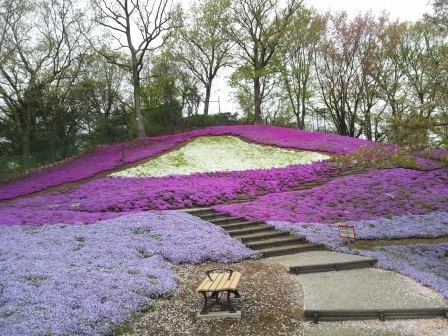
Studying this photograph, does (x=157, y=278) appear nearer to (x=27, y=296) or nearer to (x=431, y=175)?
(x=27, y=296)

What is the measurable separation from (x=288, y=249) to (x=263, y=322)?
473cm

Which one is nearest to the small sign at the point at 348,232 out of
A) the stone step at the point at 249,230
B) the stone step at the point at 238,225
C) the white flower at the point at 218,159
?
the stone step at the point at 249,230

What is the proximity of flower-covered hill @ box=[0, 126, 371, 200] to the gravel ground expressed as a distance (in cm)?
1637

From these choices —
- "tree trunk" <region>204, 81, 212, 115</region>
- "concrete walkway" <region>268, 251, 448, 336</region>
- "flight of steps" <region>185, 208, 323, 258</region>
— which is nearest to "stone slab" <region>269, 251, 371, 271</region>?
"concrete walkway" <region>268, 251, 448, 336</region>

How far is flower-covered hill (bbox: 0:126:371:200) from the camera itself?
21.5 metres

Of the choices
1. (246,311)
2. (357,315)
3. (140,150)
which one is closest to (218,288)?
(246,311)

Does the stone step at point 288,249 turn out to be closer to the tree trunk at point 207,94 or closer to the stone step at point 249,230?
the stone step at point 249,230

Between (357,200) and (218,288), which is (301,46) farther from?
(218,288)

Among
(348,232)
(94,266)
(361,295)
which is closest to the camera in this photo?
(361,295)

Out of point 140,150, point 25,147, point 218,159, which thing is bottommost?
point 218,159

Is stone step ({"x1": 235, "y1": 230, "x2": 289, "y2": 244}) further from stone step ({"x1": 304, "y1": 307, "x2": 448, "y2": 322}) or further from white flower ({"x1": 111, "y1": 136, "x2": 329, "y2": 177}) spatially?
white flower ({"x1": 111, "y1": 136, "x2": 329, "y2": 177})

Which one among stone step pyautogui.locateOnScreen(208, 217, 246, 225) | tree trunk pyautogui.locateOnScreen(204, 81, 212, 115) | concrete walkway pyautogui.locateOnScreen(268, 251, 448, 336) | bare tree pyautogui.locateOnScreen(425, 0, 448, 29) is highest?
tree trunk pyautogui.locateOnScreen(204, 81, 212, 115)

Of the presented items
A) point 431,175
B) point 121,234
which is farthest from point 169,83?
point 121,234

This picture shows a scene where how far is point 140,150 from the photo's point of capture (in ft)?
88.5
